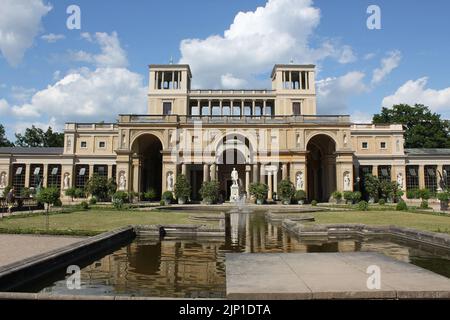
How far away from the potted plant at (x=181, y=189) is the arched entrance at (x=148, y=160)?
785 centimetres

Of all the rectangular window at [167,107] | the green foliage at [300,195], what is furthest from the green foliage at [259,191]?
the rectangular window at [167,107]

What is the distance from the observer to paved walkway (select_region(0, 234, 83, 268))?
9.11 metres

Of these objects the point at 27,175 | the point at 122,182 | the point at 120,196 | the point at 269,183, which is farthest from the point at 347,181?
the point at 27,175

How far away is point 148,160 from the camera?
53656mm

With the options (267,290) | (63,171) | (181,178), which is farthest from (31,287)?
(63,171)

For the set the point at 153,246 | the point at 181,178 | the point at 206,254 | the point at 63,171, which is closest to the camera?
the point at 206,254

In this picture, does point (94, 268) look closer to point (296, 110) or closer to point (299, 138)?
point (299, 138)

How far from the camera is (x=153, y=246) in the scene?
11.7 m

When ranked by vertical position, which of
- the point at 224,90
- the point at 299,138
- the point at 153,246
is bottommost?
the point at 153,246

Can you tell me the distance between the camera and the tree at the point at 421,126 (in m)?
66.4

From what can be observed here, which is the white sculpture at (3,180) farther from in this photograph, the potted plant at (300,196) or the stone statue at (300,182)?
the stone statue at (300,182)

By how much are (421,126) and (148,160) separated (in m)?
51.4
